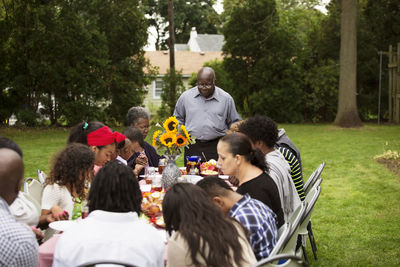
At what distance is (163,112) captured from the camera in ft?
66.0

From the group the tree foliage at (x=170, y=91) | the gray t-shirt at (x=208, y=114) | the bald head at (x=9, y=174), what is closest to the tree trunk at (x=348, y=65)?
the tree foliage at (x=170, y=91)

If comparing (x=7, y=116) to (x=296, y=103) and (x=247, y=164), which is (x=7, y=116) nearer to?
(x=296, y=103)

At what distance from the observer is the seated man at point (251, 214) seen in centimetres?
277

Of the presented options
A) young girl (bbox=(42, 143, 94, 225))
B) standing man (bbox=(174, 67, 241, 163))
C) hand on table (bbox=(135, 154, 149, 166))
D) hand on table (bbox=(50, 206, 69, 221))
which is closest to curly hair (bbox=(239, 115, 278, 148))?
hand on table (bbox=(135, 154, 149, 166))

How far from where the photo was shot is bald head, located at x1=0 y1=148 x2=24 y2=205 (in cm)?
211

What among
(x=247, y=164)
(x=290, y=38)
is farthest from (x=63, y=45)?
(x=247, y=164)

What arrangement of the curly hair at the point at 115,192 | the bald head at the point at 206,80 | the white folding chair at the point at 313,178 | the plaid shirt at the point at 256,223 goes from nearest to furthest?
the curly hair at the point at 115,192
the plaid shirt at the point at 256,223
the white folding chair at the point at 313,178
the bald head at the point at 206,80

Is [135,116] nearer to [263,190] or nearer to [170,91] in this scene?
[263,190]

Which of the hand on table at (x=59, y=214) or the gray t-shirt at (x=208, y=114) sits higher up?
the gray t-shirt at (x=208, y=114)

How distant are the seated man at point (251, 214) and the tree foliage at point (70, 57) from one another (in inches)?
604

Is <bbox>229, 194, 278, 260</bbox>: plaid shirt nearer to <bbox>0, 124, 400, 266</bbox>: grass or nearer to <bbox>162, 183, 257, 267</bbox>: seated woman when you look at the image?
<bbox>162, 183, 257, 267</bbox>: seated woman

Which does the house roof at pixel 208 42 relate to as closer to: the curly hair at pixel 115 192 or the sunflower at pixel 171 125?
the sunflower at pixel 171 125

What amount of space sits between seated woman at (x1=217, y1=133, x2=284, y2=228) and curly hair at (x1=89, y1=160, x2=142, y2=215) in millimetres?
1111

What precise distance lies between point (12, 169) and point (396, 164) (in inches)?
381
